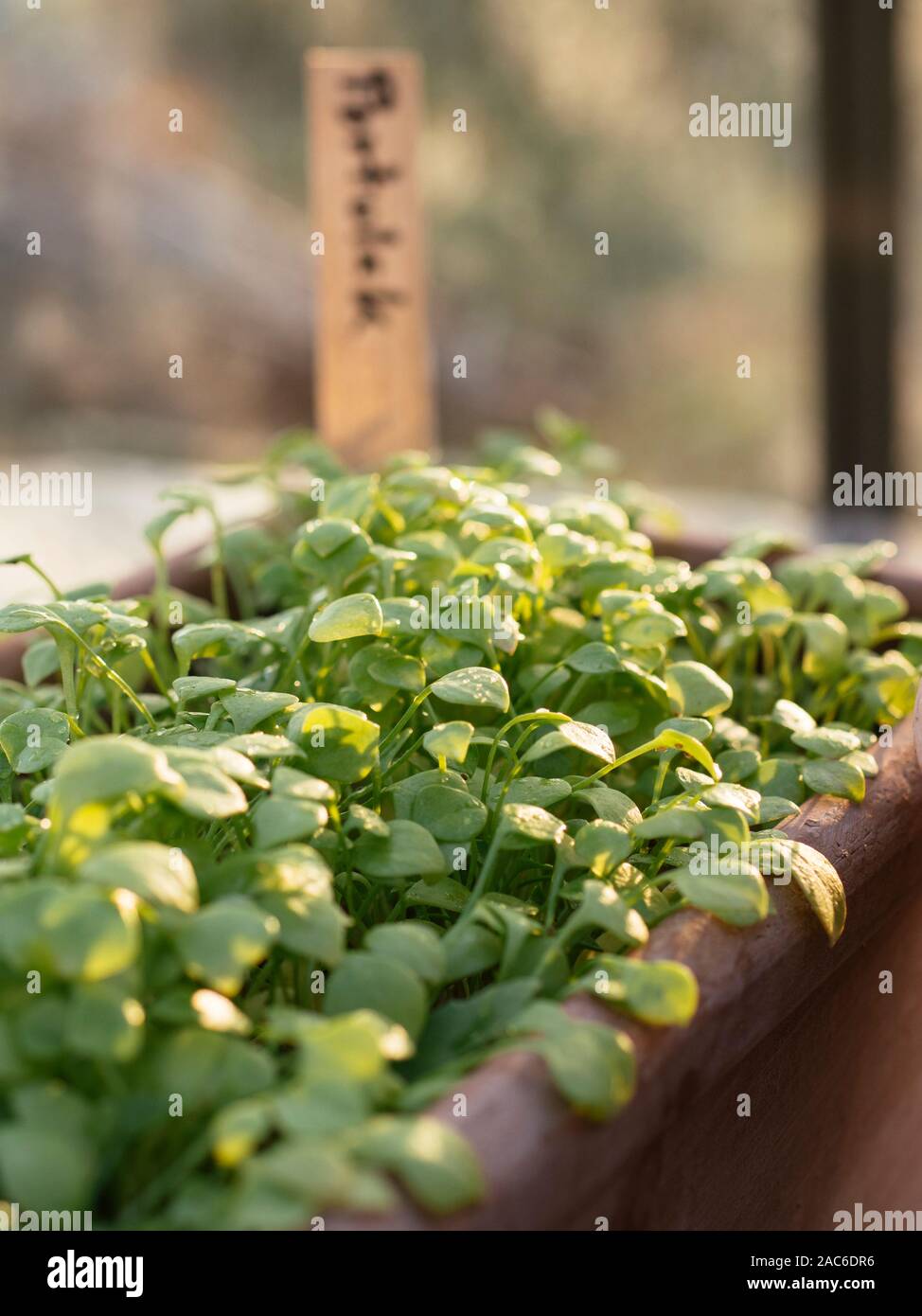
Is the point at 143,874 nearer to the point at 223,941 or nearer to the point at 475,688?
the point at 223,941

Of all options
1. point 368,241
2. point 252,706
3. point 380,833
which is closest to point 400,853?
point 380,833

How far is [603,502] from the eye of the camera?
36.6 inches

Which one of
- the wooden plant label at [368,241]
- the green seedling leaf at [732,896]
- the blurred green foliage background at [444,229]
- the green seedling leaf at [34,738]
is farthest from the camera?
the blurred green foliage background at [444,229]

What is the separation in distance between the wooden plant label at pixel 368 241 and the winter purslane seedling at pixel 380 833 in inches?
11.8

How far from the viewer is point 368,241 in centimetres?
128

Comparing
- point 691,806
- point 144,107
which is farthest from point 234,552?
point 144,107

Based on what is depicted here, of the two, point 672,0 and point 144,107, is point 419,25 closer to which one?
point 672,0

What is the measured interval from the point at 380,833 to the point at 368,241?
2.79 feet

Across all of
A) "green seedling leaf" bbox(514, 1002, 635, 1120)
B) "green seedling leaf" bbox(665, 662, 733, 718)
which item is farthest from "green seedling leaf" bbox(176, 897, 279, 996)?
"green seedling leaf" bbox(665, 662, 733, 718)

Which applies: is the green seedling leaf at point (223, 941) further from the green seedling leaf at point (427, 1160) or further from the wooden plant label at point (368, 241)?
the wooden plant label at point (368, 241)

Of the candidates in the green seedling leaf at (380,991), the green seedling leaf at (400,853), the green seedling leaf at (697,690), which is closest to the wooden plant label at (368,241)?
the green seedling leaf at (697,690)

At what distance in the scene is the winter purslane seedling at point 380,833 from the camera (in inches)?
17.5

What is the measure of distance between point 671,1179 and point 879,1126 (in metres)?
0.20

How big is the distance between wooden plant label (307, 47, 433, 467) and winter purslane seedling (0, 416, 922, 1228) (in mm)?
300
